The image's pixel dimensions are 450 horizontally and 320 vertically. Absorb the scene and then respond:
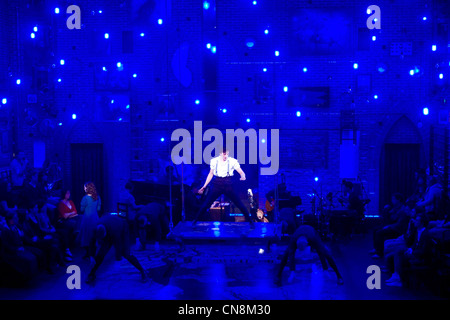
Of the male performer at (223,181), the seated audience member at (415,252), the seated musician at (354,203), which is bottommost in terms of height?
the seated audience member at (415,252)

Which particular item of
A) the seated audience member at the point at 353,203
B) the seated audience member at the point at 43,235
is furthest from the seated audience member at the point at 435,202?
the seated audience member at the point at 43,235

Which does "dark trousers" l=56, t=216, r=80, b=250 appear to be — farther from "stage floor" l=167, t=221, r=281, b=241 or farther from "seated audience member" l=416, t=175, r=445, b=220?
"seated audience member" l=416, t=175, r=445, b=220

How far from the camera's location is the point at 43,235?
34.7 feet

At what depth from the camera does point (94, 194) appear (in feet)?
36.1

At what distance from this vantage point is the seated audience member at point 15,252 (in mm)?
9328

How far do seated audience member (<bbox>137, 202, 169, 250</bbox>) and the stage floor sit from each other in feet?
1.40

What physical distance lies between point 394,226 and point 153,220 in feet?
14.8

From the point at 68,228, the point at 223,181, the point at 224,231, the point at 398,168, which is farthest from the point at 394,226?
the point at 68,228

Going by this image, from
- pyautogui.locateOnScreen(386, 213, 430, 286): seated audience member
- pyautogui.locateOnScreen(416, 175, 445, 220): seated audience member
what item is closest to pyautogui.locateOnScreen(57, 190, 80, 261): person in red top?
pyautogui.locateOnScreen(386, 213, 430, 286): seated audience member

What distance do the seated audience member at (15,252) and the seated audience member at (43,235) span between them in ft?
1.39

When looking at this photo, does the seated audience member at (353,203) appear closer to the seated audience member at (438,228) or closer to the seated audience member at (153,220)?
the seated audience member at (438,228)

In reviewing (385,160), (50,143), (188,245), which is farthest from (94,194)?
(385,160)

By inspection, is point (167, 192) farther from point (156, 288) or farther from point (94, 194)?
point (156, 288)
